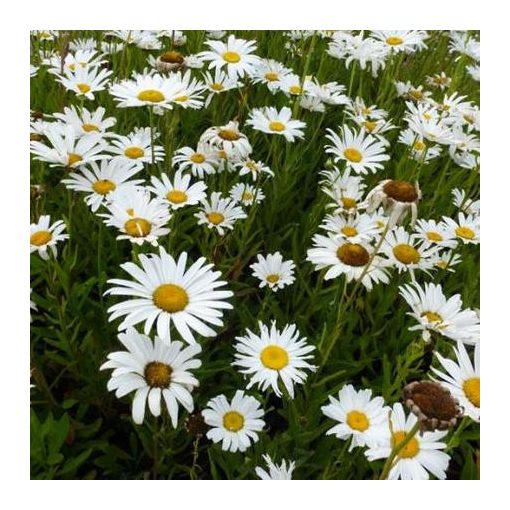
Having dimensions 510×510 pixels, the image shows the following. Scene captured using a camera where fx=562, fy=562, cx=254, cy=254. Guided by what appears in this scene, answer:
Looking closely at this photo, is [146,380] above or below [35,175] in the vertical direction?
below

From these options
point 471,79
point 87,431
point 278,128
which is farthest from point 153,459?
point 471,79

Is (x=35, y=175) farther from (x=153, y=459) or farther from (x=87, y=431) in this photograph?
(x=153, y=459)

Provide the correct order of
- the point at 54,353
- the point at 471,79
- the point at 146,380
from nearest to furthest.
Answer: the point at 146,380, the point at 54,353, the point at 471,79

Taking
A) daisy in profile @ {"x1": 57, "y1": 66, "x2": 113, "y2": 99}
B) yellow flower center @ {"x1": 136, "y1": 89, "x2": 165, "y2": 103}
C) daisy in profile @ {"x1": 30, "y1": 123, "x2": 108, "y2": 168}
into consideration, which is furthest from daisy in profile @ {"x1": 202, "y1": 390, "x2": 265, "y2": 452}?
daisy in profile @ {"x1": 57, "y1": 66, "x2": 113, "y2": 99}

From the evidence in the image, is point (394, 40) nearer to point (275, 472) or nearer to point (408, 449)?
point (408, 449)

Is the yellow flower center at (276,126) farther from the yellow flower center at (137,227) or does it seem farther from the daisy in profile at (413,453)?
the daisy in profile at (413,453)

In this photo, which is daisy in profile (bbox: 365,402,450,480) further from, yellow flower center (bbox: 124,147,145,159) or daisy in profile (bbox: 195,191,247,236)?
yellow flower center (bbox: 124,147,145,159)

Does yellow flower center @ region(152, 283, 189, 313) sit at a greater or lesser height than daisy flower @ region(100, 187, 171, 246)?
Answer: lesser
